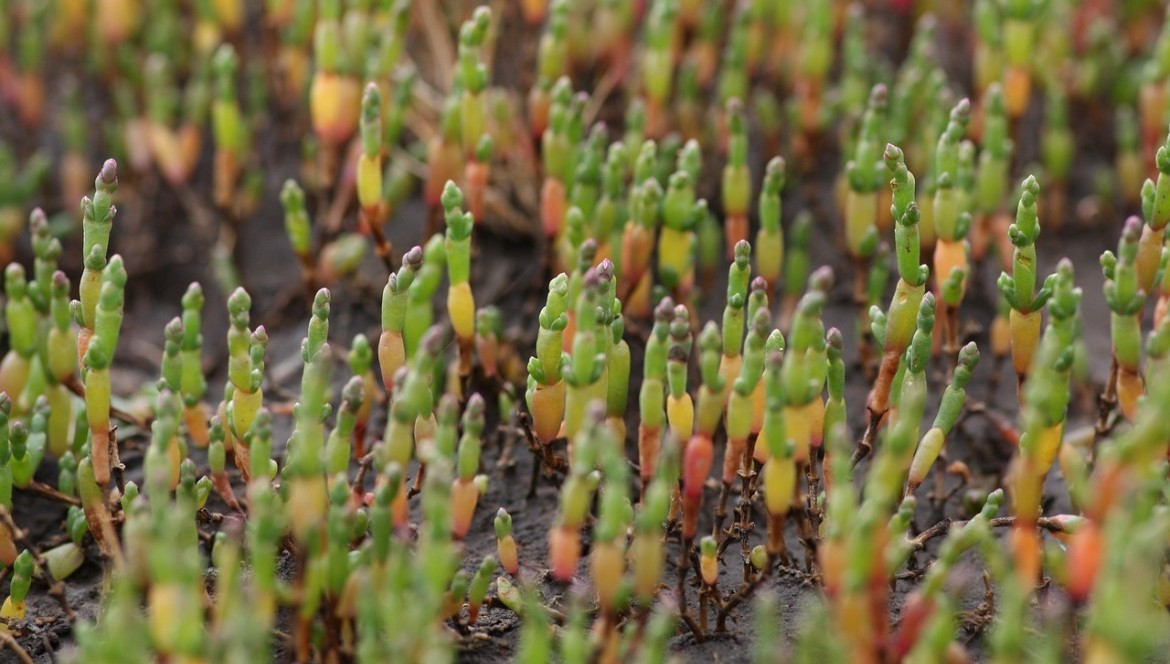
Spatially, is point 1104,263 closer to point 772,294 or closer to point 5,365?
point 772,294

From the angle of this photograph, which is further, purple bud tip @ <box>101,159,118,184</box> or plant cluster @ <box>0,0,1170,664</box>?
purple bud tip @ <box>101,159,118,184</box>

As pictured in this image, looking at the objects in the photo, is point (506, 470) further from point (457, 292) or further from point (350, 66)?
point (350, 66)

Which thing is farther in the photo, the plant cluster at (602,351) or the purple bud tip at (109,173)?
the purple bud tip at (109,173)

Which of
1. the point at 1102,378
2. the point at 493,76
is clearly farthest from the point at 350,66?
the point at 1102,378

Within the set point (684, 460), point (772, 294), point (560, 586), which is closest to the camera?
point (684, 460)

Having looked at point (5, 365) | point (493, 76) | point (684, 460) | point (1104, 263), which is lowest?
point (684, 460)

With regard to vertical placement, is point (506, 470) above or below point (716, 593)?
above

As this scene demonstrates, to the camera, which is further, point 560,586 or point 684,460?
point 560,586

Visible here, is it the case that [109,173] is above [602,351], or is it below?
above

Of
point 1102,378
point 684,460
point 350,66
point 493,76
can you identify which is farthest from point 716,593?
point 493,76

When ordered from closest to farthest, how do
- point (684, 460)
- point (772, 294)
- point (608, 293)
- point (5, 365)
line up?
1. point (684, 460)
2. point (608, 293)
3. point (5, 365)
4. point (772, 294)
